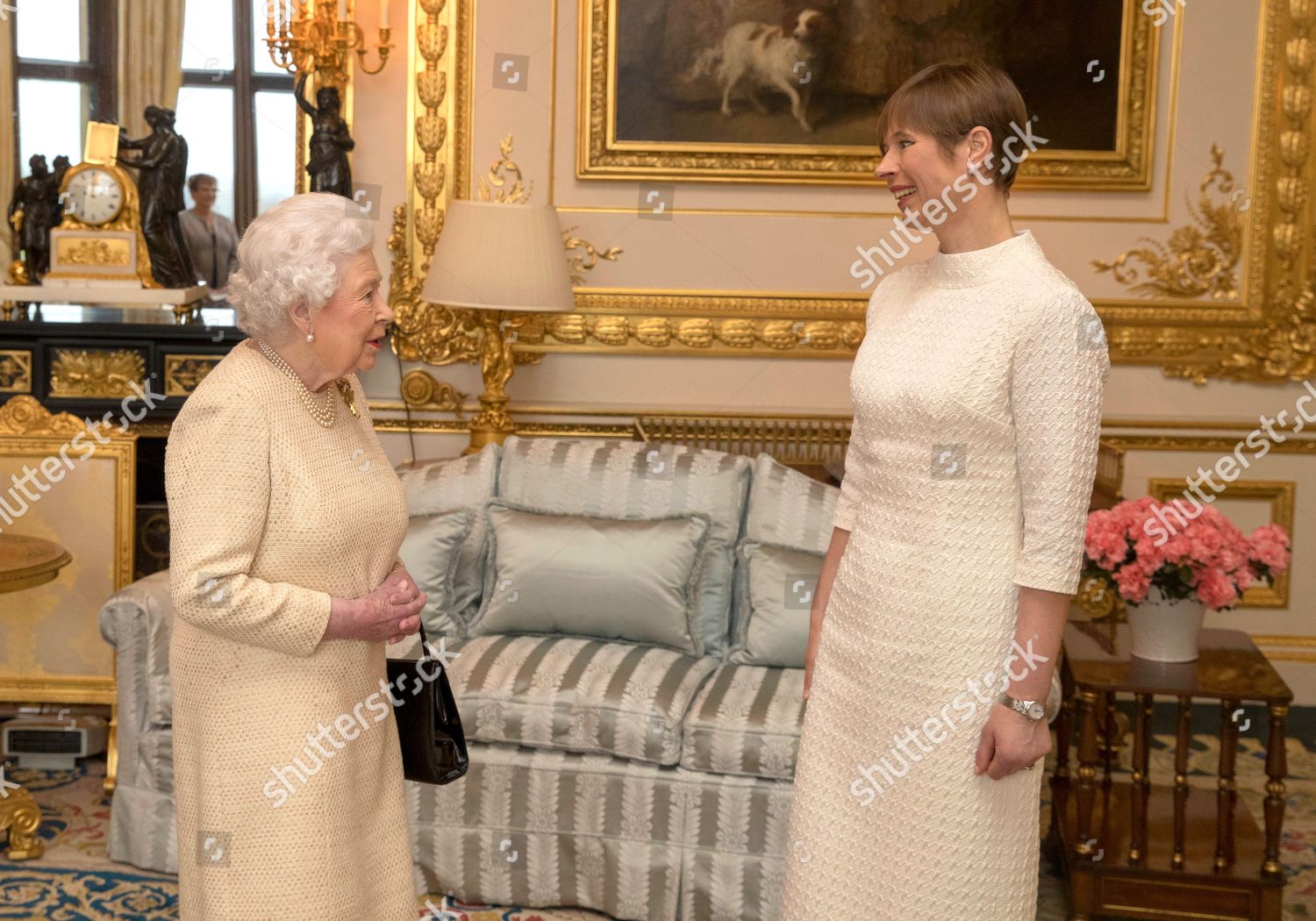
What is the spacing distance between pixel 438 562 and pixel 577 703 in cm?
73

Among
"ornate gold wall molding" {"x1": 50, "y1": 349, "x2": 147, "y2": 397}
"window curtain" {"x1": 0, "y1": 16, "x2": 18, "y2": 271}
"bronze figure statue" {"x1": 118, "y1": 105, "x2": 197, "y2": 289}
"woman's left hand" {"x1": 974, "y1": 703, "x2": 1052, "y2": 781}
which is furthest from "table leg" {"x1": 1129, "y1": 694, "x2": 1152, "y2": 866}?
"window curtain" {"x1": 0, "y1": 16, "x2": 18, "y2": 271}

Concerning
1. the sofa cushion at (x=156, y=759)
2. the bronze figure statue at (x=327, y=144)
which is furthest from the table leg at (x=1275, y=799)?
the bronze figure statue at (x=327, y=144)

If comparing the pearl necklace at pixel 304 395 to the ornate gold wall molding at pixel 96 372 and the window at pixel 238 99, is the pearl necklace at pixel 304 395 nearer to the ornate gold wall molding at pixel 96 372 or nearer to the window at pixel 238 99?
the ornate gold wall molding at pixel 96 372

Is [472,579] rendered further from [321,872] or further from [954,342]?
[954,342]

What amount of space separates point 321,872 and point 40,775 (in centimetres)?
275

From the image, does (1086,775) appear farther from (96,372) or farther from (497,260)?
(96,372)

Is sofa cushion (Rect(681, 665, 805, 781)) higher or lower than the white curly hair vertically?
lower

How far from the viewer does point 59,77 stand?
18.7ft

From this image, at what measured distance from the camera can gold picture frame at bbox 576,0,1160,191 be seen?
5293 millimetres

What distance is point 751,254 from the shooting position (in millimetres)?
5414

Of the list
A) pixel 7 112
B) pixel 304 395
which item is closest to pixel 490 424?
pixel 7 112

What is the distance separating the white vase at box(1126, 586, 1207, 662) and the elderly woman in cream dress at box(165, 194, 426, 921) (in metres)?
2.13

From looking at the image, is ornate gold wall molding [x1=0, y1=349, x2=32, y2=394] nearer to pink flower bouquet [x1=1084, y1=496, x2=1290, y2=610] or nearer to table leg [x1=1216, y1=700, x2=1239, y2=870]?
pink flower bouquet [x1=1084, y1=496, x2=1290, y2=610]

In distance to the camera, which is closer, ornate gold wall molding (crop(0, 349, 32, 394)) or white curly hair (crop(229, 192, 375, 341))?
white curly hair (crop(229, 192, 375, 341))
